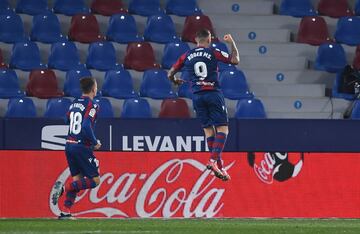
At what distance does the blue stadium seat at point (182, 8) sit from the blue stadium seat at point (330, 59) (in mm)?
2095

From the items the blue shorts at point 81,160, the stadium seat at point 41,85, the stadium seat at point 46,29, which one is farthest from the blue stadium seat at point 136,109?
the blue shorts at point 81,160

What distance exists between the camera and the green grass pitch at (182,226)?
1188cm

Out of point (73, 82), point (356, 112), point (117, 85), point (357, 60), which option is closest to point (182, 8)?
point (117, 85)

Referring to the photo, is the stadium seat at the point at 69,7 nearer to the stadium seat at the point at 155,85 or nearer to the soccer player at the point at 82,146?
the stadium seat at the point at 155,85

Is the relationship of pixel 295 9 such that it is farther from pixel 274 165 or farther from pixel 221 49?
pixel 274 165

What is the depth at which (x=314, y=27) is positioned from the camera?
61.2 ft

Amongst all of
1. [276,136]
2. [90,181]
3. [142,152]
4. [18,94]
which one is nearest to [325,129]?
[276,136]

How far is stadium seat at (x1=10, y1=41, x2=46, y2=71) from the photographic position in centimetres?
1744

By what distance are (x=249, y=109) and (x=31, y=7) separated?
399 centimetres

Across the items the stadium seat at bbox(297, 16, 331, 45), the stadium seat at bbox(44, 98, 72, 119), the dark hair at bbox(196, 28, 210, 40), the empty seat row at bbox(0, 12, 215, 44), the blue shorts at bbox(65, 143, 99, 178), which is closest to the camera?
the dark hair at bbox(196, 28, 210, 40)

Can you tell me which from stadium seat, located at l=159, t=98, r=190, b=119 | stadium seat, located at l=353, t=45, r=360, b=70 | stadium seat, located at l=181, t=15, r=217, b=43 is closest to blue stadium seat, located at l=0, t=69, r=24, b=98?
stadium seat, located at l=159, t=98, r=190, b=119

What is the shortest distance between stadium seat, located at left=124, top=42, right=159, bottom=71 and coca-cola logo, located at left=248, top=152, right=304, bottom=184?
3422mm

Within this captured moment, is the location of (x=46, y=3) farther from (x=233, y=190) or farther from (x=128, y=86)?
(x=233, y=190)

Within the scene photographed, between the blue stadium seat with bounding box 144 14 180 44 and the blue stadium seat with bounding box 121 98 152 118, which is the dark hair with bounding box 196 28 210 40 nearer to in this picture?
the blue stadium seat with bounding box 121 98 152 118
